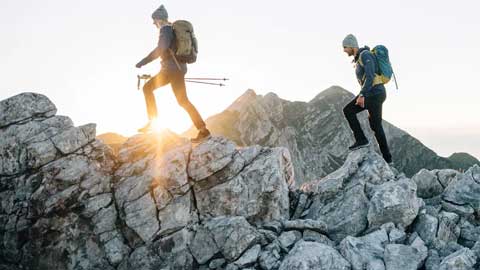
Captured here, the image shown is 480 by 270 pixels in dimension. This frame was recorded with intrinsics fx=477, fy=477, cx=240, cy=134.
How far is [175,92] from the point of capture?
1573 cm

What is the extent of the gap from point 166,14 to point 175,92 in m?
2.59

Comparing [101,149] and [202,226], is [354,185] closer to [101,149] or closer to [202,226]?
[202,226]

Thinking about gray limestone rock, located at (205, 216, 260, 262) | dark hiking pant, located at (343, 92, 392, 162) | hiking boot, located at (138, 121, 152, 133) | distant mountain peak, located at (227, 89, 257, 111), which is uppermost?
distant mountain peak, located at (227, 89, 257, 111)

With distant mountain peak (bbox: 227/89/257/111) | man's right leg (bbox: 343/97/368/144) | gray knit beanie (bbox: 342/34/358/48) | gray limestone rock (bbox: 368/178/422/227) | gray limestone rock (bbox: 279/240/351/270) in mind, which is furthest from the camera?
distant mountain peak (bbox: 227/89/257/111)

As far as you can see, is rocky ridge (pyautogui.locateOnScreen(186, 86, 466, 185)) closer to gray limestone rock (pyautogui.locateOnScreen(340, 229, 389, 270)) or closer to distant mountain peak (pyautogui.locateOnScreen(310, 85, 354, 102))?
distant mountain peak (pyautogui.locateOnScreen(310, 85, 354, 102))

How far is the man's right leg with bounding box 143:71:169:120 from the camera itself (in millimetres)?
15633

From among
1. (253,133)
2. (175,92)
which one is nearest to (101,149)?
(175,92)

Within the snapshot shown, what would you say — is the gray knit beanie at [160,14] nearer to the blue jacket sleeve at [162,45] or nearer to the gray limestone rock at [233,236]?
the blue jacket sleeve at [162,45]

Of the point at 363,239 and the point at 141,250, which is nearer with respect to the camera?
the point at 363,239

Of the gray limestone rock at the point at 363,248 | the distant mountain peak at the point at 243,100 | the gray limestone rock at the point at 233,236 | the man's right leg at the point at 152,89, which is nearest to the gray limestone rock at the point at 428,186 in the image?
the gray limestone rock at the point at 363,248

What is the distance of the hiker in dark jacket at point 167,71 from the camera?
15320 millimetres

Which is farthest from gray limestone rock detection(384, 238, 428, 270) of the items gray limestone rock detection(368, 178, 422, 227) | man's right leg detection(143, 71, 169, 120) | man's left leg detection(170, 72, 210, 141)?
man's right leg detection(143, 71, 169, 120)

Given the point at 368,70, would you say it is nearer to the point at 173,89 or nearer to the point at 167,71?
the point at 173,89

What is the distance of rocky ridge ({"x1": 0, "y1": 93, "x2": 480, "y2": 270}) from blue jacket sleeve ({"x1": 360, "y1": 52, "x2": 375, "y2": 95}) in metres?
2.43
